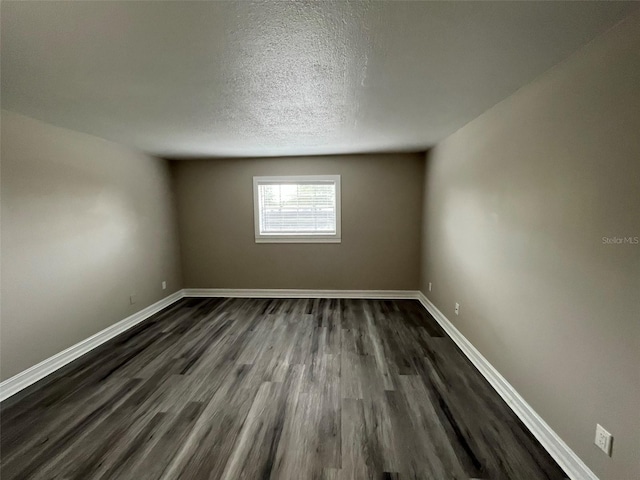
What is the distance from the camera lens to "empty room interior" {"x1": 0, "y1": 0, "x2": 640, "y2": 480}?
1183 millimetres

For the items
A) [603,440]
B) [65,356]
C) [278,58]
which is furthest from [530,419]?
[65,356]

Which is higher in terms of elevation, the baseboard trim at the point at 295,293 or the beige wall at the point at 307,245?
the beige wall at the point at 307,245

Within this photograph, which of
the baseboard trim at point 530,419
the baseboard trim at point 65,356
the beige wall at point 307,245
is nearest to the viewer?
the baseboard trim at point 530,419

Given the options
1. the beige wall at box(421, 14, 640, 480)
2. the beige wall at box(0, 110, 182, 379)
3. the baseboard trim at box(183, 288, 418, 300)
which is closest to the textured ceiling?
the beige wall at box(421, 14, 640, 480)

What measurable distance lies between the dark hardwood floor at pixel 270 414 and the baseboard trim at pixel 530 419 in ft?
0.19

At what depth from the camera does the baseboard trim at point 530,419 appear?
1.39 m

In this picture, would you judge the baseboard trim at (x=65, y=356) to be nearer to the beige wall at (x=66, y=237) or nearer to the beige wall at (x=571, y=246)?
the beige wall at (x=66, y=237)

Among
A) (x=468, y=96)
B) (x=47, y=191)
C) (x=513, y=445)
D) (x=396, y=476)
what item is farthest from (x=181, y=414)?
(x=468, y=96)

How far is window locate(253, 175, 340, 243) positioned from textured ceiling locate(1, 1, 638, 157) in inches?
68.8

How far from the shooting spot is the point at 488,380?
85.2 inches

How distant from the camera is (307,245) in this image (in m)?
4.24

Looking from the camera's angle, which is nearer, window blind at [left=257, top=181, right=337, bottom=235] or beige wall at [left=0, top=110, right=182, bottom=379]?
beige wall at [left=0, top=110, right=182, bottom=379]

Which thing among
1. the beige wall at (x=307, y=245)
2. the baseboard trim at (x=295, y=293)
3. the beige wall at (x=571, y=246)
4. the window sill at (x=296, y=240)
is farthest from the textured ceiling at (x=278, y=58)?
the baseboard trim at (x=295, y=293)

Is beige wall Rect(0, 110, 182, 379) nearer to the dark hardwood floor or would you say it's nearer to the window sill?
the dark hardwood floor
